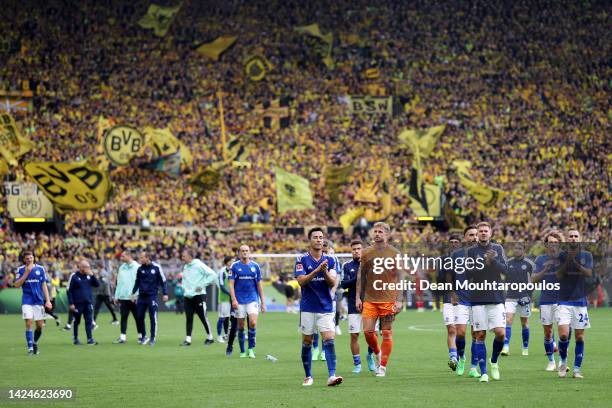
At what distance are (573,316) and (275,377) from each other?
15.0ft

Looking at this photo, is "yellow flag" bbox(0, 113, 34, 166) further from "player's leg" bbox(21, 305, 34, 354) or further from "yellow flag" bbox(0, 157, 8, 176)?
"player's leg" bbox(21, 305, 34, 354)

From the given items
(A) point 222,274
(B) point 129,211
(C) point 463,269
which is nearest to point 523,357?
(C) point 463,269

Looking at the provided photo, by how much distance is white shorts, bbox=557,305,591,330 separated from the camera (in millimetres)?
15719

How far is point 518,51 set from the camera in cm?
6781

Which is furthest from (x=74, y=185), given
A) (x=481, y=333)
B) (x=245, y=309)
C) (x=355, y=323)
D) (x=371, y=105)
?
(x=481, y=333)

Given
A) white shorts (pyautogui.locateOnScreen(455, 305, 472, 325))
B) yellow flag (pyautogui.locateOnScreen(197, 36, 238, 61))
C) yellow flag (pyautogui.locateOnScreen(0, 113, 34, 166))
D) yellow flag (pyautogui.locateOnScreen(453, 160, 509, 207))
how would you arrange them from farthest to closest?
1. yellow flag (pyautogui.locateOnScreen(197, 36, 238, 61))
2. yellow flag (pyautogui.locateOnScreen(0, 113, 34, 166))
3. yellow flag (pyautogui.locateOnScreen(453, 160, 509, 207))
4. white shorts (pyautogui.locateOnScreen(455, 305, 472, 325))

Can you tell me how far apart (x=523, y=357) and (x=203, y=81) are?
4635cm

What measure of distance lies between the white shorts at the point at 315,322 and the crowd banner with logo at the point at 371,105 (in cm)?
4864

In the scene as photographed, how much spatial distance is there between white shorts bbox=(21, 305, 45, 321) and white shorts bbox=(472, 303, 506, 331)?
10.4m

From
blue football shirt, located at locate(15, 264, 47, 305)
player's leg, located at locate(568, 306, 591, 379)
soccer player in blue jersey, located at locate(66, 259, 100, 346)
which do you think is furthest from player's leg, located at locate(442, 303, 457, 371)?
soccer player in blue jersey, located at locate(66, 259, 100, 346)

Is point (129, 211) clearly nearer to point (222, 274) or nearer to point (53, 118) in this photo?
point (53, 118)

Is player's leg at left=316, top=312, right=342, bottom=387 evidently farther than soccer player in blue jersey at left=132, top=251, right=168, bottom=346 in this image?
No

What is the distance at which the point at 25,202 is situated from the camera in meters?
49.5

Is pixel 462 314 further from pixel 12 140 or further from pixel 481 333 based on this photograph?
pixel 12 140
